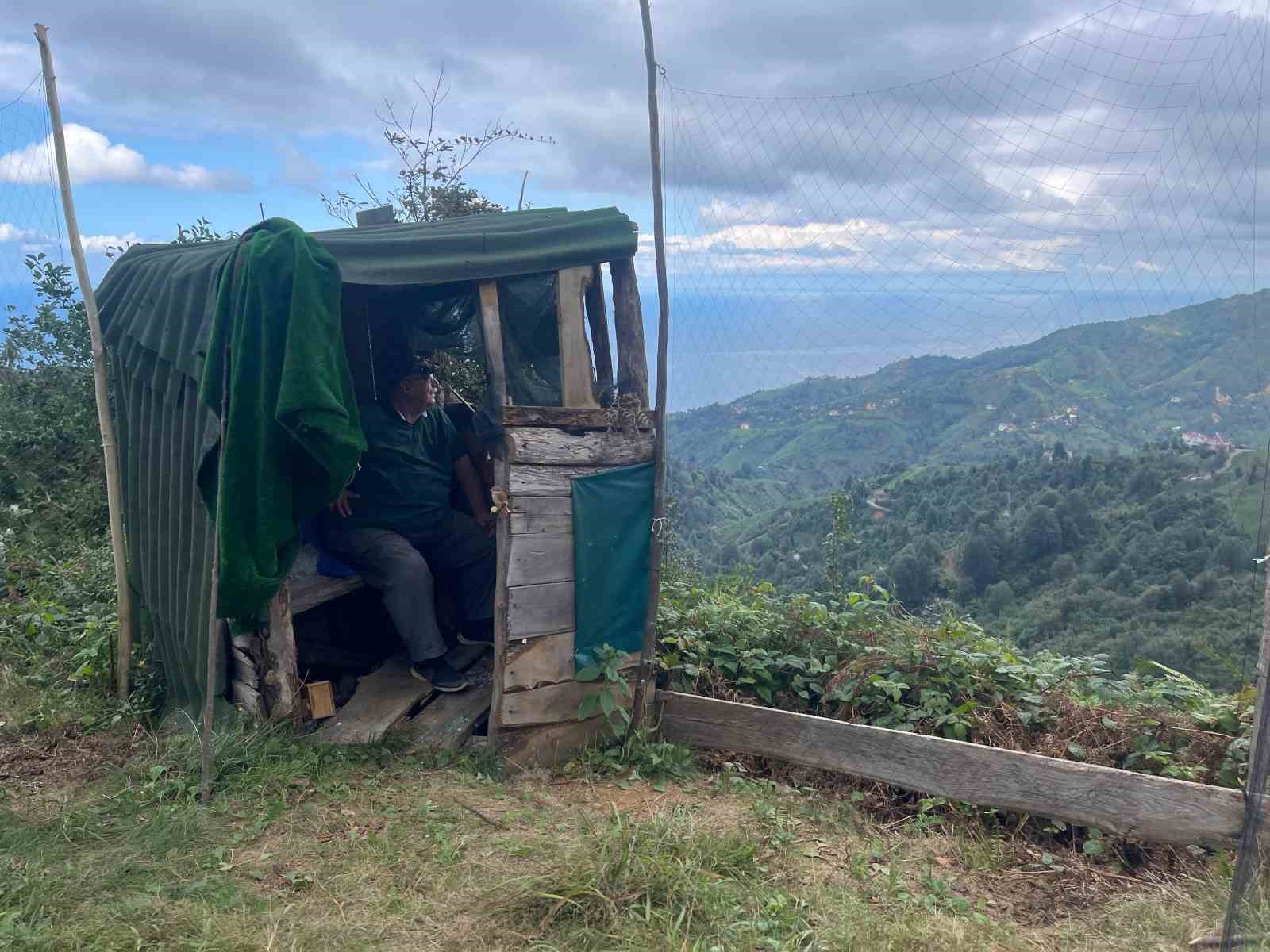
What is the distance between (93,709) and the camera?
5090mm

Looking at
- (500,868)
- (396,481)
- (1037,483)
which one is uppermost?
(396,481)

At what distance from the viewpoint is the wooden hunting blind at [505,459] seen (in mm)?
4402

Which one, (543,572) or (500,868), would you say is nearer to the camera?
(500,868)

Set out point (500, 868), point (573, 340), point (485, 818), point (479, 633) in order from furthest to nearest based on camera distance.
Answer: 1. point (479, 633)
2. point (573, 340)
3. point (485, 818)
4. point (500, 868)

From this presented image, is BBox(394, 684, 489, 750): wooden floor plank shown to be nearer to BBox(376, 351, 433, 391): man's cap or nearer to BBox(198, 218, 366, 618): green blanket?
BBox(198, 218, 366, 618): green blanket

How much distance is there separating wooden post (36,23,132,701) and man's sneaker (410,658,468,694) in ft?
5.52

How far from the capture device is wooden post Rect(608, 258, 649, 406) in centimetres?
475

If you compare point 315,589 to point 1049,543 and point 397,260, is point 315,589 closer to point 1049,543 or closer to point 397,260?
point 397,260

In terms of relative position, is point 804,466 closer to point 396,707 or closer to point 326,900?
point 396,707

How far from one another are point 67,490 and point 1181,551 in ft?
34.0

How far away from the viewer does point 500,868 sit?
11.3 feet

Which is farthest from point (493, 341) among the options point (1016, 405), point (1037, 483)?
point (1037, 483)

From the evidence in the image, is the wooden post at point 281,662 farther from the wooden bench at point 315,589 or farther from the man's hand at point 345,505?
the man's hand at point 345,505

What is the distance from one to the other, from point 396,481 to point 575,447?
1.13 meters
